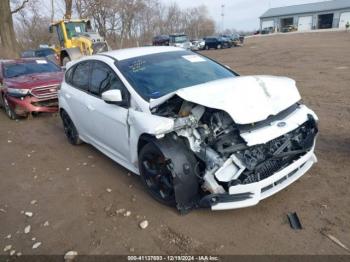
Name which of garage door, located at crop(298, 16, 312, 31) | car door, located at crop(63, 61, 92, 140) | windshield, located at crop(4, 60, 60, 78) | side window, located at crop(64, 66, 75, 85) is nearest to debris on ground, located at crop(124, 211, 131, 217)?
car door, located at crop(63, 61, 92, 140)

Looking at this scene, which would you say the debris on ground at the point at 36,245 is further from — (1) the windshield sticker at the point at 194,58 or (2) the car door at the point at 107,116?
(1) the windshield sticker at the point at 194,58

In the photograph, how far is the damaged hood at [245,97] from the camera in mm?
3072

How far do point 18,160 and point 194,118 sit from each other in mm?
3987

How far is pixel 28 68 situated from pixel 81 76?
543 cm

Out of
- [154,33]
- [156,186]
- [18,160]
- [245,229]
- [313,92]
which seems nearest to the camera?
[245,229]

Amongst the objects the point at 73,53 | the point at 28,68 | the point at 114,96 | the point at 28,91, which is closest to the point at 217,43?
the point at 73,53

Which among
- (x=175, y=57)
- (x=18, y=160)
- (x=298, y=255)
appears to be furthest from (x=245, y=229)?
(x=18, y=160)

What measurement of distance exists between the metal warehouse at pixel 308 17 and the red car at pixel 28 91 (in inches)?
2688

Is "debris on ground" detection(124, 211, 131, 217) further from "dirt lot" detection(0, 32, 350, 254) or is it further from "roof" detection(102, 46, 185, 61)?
"roof" detection(102, 46, 185, 61)

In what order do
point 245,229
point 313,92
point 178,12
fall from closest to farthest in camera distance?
1. point 245,229
2. point 313,92
3. point 178,12

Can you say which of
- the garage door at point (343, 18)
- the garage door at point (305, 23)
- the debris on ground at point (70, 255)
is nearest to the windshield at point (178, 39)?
the debris on ground at point (70, 255)

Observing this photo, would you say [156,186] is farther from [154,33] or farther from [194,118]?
[154,33]

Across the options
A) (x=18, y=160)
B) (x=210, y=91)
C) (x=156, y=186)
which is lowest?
(x=18, y=160)

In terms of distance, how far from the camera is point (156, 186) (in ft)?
12.1
